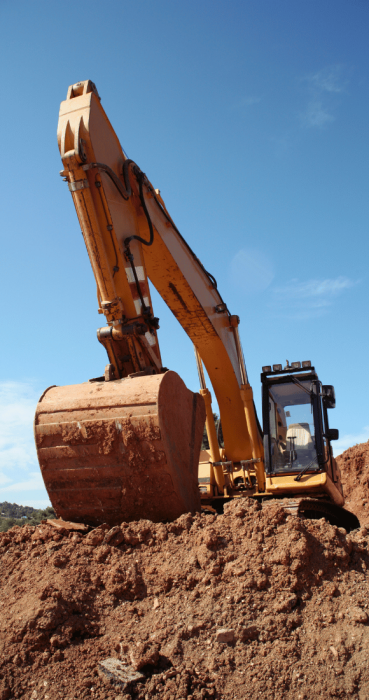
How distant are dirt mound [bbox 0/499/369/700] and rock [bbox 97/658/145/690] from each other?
14 mm

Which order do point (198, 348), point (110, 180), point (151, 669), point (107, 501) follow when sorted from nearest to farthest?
1. point (151, 669)
2. point (107, 501)
3. point (110, 180)
4. point (198, 348)

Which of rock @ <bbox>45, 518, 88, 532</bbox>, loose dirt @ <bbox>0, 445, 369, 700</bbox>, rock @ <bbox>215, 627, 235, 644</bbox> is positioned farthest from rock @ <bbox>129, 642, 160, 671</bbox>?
rock @ <bbox>45, 518, 88, 532</bbox>

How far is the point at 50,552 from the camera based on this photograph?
4234 mm

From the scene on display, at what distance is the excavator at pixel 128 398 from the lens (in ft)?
14.7

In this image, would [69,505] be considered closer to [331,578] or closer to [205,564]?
[205,564]

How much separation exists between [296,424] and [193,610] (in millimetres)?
4061

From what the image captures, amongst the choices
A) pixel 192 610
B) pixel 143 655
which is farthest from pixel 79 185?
pixel 143 655

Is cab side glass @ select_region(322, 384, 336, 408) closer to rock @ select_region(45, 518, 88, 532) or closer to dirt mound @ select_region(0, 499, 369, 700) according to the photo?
dirt mound @ select_region(0, 499, 369, 700)

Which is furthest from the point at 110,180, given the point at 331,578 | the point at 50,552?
the point at 331,578

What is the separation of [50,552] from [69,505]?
1.72ft

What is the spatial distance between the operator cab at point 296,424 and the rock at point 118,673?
3970 mm

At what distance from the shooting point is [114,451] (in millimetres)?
4457

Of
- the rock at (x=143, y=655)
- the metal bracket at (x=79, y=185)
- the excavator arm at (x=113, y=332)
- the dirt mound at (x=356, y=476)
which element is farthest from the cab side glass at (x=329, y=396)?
the dirt mound at (x=356, y=476)

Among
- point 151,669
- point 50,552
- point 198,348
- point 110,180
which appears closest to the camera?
point 151,669
